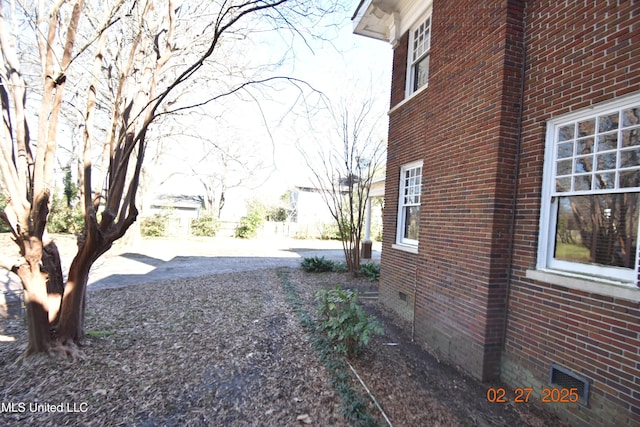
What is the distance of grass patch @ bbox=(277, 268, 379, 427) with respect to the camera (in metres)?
2.68

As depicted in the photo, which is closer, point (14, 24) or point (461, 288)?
point (14, 24)

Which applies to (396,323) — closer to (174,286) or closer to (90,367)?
(90,367)

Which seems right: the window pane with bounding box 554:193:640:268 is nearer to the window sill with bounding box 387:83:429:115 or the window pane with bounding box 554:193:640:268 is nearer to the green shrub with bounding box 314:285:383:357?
the green shrub with bounding box 314:285:383:357

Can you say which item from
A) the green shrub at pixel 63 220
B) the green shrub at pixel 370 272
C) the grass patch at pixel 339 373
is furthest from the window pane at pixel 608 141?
the green shrub at pixel 63 220

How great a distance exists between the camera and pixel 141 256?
12328 millimetres

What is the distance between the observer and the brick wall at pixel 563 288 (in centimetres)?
249

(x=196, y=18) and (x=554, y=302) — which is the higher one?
(x=196, y=18)

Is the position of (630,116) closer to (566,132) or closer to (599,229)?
(566,132)

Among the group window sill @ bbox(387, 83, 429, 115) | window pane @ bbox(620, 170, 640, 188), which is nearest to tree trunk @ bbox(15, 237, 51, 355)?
window pane @ bbox(620, 170, 640, 188)

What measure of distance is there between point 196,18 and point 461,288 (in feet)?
18.7

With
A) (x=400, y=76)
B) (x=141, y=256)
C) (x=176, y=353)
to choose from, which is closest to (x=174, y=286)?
(x=176, y=353)
